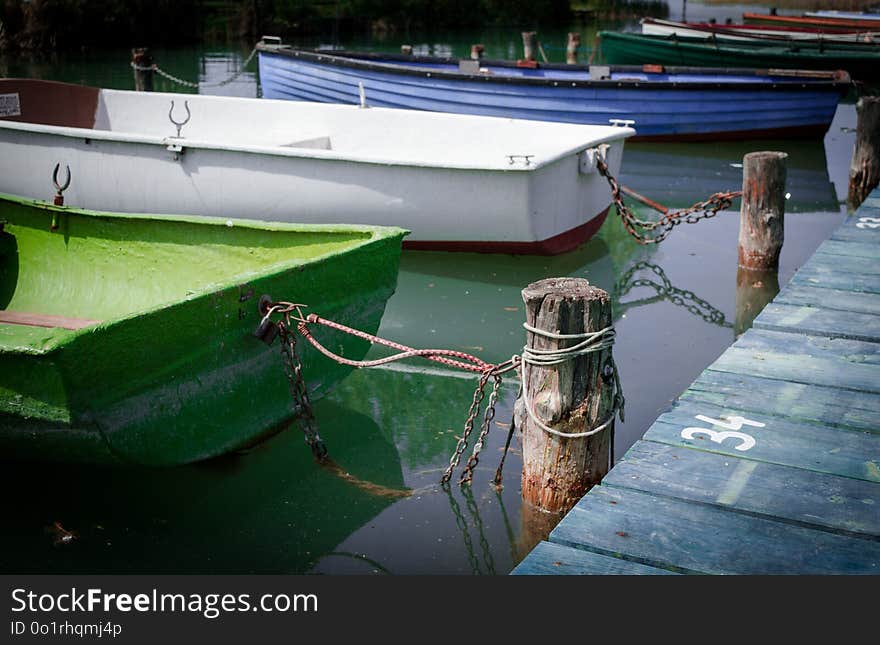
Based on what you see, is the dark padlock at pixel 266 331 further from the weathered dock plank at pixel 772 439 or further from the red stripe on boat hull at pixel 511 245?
the red stripe on boat hull at pixel 511 245

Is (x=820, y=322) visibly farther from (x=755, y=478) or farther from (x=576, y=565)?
(x=576, y=565)

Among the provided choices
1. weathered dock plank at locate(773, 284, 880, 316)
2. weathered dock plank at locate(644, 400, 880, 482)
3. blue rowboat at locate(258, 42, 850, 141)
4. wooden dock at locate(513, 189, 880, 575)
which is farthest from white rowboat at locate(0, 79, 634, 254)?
blue rowboat at locate(258, 42, 850, 141)

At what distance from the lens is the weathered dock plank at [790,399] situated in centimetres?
422

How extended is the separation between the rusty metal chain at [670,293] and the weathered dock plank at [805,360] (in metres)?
2.01

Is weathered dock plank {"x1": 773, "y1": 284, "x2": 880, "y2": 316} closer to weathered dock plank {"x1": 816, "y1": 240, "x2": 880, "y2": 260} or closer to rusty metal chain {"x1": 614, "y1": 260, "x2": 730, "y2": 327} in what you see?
weathered dock plank {"x1": 816, "y1": 240, "x2": 880, "y2": 260}

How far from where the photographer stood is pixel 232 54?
100 feet

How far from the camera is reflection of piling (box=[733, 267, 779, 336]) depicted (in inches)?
284

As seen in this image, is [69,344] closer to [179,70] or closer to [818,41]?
[818,41]

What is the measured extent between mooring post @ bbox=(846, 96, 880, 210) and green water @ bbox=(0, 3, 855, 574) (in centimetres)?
172

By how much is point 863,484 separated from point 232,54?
29134mm

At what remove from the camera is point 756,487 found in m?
3.67

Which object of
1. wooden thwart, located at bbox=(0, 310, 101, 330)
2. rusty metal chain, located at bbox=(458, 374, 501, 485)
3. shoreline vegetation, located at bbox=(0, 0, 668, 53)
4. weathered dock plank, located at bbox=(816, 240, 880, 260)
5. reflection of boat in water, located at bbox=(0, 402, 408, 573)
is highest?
shoreline vegetation, located at bbox=(0, 0, 668, 53)

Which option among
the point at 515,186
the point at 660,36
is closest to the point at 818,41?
the point at 660,36

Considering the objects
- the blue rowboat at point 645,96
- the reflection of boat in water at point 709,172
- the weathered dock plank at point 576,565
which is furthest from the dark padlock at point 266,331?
the blue rowboat at point 645,96
